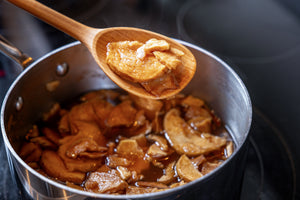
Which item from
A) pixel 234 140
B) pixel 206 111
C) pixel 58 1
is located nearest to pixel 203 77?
pixel 206 111

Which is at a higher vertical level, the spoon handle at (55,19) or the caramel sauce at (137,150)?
the spoon handle at (55,19)

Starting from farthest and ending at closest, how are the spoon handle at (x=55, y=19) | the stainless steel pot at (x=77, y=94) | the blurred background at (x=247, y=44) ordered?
the blurred background at (x=247, y=44), the spoon handle at (x=55, y=19), the stainless steel pot at (x=77, y=94)

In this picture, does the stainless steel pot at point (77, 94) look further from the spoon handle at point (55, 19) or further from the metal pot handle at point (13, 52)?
the spoon handle at point (55, 19)

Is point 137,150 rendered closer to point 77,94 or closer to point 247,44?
point 77,94

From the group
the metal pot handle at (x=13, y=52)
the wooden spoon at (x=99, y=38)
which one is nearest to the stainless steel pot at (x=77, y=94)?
the metal pot handle at (x=13, y=52)

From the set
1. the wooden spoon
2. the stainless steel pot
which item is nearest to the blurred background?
the stainless steel pot

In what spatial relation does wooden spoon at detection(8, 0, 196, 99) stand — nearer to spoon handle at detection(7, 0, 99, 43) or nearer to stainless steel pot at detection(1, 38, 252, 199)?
spoon handle at detection(7, 0, 99, 43)

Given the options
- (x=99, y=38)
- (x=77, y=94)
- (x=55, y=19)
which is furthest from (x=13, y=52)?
(x=77, y=94)
